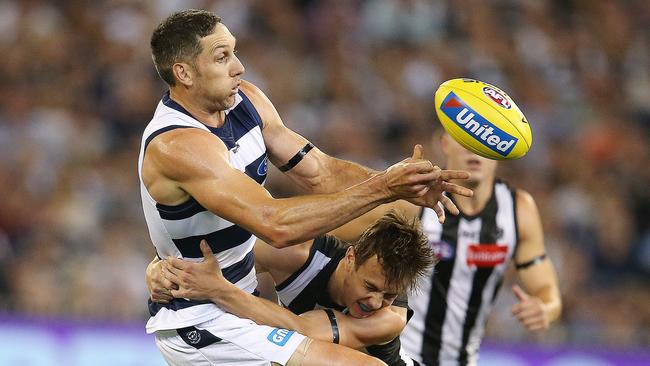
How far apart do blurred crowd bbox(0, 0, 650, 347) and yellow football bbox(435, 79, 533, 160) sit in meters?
4.21

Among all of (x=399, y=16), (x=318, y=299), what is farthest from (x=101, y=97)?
(x=318, y=299)

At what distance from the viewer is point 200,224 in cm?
457

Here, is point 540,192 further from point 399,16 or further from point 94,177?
point 94,177

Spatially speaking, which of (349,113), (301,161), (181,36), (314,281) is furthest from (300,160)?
(349,113)

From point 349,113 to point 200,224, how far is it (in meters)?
5.96

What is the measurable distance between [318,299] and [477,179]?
1566 mm

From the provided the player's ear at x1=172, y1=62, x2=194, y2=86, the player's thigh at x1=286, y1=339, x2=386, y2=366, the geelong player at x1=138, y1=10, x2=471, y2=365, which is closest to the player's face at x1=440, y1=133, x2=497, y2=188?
the geelong player at x1=138, y1=10, x2=471, y2=365

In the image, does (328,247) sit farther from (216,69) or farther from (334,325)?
(216,69)

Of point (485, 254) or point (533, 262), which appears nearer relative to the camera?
point (485, 254)

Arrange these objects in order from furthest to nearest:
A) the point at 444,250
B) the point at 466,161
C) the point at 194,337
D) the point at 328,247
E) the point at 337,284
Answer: the point at 444,250 < the point at 466,161 < the point at 328,247 < the point at 337,284 < the point at 194,337

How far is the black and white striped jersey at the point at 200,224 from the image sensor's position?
4543mm

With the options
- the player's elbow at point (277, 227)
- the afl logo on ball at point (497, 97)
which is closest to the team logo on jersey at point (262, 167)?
the player's elbow at point (277, 227)

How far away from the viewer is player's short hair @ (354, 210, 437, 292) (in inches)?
182

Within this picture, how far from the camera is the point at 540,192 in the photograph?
966 cm
